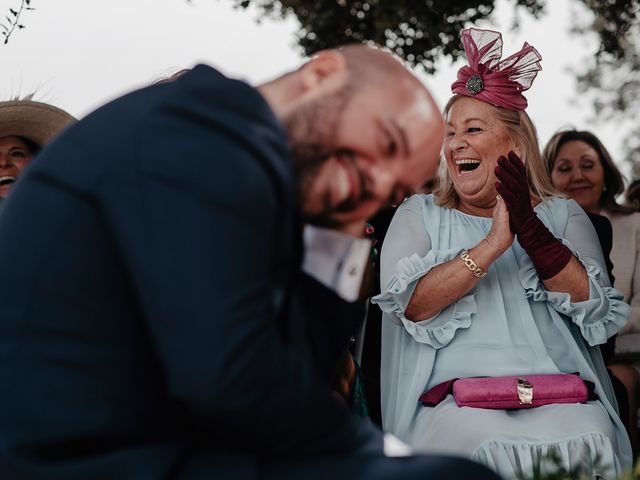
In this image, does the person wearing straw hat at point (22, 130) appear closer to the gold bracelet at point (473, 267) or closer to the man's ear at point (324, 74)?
the gold bracelet at point (473, 267)

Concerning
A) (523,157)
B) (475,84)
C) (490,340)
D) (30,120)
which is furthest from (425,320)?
(30,120)

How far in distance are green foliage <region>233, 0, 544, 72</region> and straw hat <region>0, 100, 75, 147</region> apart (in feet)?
4.47

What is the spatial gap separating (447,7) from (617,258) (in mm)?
2056

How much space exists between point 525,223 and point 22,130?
2.60 metres

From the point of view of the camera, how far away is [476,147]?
4.07 metres

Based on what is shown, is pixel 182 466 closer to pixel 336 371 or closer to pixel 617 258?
pixel 336 371

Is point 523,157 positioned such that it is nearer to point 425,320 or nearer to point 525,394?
point 425,320

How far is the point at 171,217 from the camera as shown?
1460mm

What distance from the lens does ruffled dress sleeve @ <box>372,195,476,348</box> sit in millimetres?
3770

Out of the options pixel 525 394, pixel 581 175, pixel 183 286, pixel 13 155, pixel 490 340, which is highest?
pixel 581 175

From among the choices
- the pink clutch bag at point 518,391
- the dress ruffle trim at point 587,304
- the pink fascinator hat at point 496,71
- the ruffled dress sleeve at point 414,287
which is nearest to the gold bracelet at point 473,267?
the ruffled dress sleeve at point 414,287

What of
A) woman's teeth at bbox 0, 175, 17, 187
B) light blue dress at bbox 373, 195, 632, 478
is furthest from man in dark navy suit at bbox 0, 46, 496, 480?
woman's teeth at bbox 0, 175, 17, 187

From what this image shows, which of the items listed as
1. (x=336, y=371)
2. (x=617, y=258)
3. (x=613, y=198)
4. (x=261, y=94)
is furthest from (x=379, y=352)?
(x=261, y=94)

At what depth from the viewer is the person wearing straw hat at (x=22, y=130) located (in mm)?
4625
